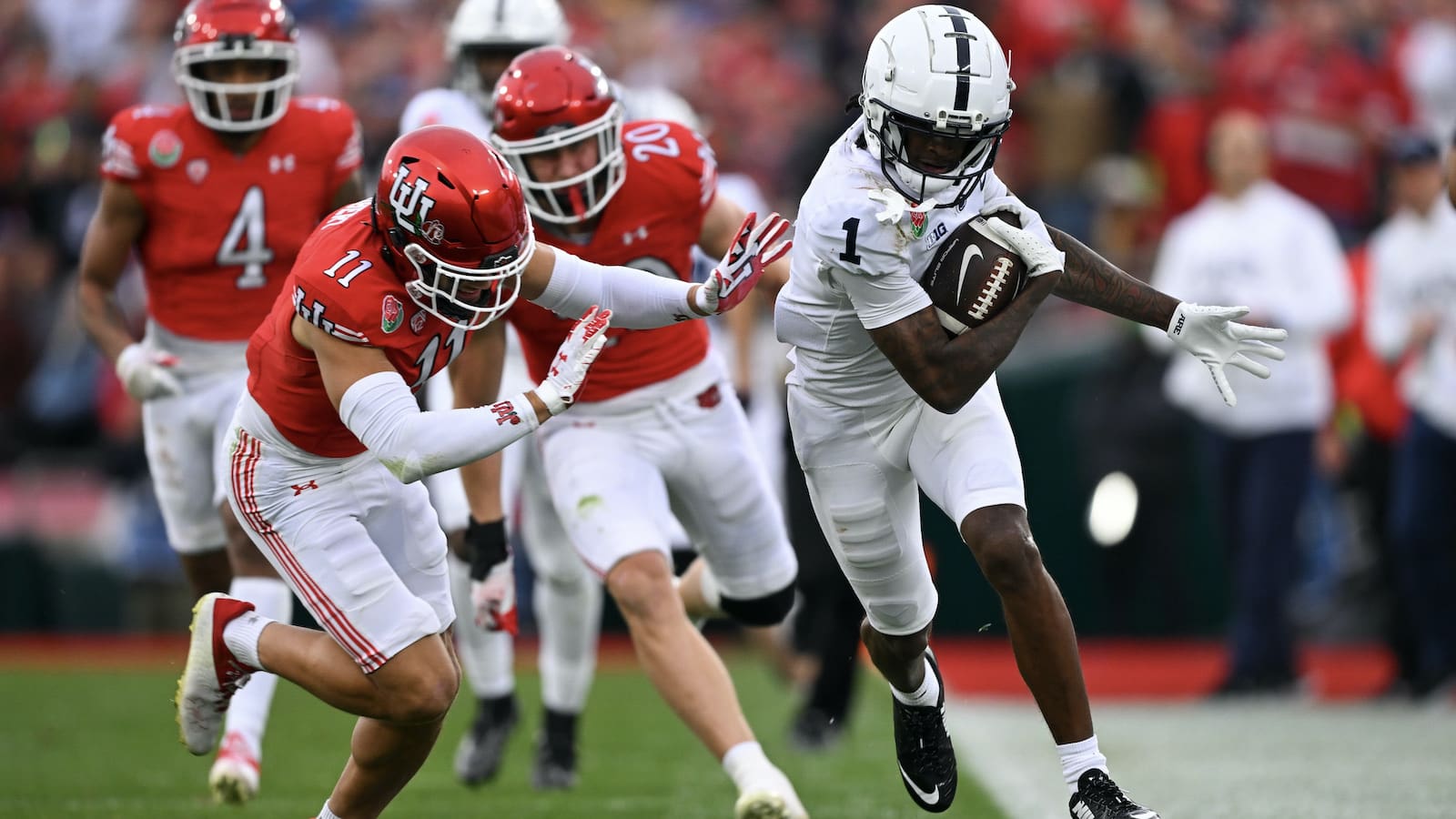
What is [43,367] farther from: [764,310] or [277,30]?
[277,30]

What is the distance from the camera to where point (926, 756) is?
4918mm

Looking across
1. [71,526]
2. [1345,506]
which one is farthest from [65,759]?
[1345,506]

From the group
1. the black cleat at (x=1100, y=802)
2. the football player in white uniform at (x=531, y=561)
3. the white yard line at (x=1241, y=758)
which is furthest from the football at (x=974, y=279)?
the football player in white uniform at (x=531, y=561)

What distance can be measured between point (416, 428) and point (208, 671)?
1.00 metres

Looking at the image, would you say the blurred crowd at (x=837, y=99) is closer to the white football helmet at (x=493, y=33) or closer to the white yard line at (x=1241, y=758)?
the white yard line at (x=1241, y=758)

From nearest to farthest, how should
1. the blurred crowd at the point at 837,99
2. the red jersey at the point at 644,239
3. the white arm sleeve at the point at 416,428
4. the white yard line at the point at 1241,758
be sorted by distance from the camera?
1. the white arm sleeve at the point at 416,428
2. the red jersey at the point at 644,239
3. the white yard line at the point at 1241,758
4. the blurred crowd at the point at 837,99

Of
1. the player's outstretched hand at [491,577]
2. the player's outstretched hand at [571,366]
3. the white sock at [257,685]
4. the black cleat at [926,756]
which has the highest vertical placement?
the player's outstretched hand at [571,366]

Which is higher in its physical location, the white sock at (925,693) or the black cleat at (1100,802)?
the black cleat at (1100,802)

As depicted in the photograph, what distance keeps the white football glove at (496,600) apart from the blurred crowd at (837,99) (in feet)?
15.8

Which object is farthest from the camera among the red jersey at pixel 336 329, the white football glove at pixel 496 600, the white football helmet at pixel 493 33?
the white football helmet at pixel 493 33

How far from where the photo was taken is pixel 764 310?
9.45 metres

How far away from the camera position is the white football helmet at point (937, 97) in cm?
423

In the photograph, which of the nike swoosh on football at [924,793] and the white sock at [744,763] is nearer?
the white sock at [744,763]

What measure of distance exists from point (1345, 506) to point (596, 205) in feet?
20.5
